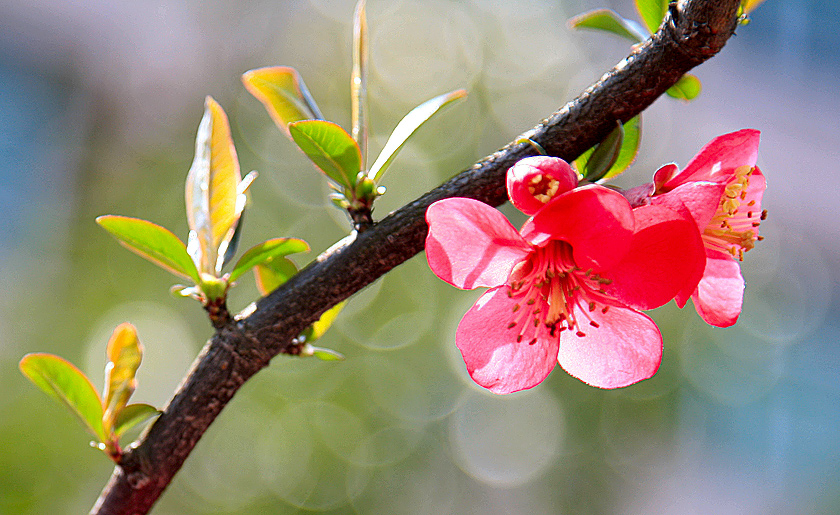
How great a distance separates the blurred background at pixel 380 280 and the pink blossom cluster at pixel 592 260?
1.87m

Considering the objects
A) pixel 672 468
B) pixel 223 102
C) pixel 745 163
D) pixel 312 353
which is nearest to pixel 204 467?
pixel 223 102

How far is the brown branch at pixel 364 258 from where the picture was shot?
379 millimetres

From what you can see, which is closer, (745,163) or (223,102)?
(745,163)

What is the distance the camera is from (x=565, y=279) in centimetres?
41

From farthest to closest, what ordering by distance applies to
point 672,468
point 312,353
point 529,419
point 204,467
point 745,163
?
point 672,468 < point 529,419 < point 204,467 < point 312,353 < point 745,163

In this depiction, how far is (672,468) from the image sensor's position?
3.42m

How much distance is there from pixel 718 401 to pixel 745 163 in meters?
3.14

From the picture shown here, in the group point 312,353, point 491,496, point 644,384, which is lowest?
point 491,496

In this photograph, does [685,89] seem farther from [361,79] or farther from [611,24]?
[361,79]

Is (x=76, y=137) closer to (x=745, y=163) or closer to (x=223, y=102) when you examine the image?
(x=223, y=102)

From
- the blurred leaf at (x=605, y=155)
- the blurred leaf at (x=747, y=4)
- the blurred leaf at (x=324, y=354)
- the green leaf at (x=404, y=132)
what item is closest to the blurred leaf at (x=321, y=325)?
the blurred leaf at (x=324, y=354)

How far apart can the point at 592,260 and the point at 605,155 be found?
0.22 ft

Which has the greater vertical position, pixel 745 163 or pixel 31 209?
pixel 31 209

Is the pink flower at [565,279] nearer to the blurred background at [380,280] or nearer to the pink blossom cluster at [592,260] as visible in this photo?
the pink blossom cluster at [592,260]
